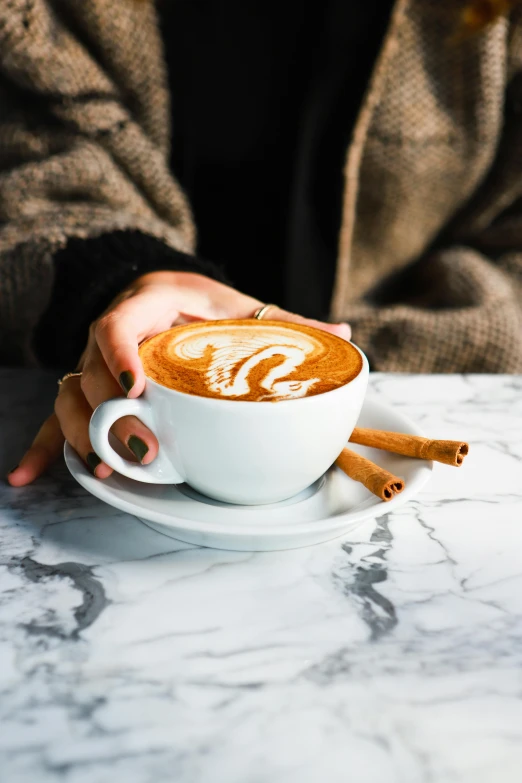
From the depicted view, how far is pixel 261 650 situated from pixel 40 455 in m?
→ 0.28

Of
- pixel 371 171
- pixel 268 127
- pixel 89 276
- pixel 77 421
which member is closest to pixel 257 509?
pixel 77 421

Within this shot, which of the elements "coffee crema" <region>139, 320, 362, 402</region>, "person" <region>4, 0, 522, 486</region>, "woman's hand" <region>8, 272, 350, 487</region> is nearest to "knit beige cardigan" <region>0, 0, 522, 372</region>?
"person" <region>4, 0, 522, 486</region>

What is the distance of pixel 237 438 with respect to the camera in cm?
44

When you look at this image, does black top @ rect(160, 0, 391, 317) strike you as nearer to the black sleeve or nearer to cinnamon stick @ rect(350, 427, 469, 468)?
the black sleeve

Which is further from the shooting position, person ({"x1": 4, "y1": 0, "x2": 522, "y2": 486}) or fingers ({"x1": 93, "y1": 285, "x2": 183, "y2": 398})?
person ({"x1": 4, "y1": 0, "x2": 522, "y2": 486})

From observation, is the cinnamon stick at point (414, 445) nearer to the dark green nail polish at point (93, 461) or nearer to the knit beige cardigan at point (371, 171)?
the dark green nail polish at point (93, 461)

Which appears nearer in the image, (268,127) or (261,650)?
(261,650)

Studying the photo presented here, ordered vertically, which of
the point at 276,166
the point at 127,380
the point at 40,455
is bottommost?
the point at 40,455

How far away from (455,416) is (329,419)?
0.31m

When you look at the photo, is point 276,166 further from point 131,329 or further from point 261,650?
point 261,650

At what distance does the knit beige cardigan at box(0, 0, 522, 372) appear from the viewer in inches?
38.8

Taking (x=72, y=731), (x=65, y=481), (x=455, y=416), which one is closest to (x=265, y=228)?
(x=455, y=416)

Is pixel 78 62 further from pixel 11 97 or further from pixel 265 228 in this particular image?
pixel 265 228

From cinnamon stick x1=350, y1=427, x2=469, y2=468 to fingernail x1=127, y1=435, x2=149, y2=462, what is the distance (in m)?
0.18
